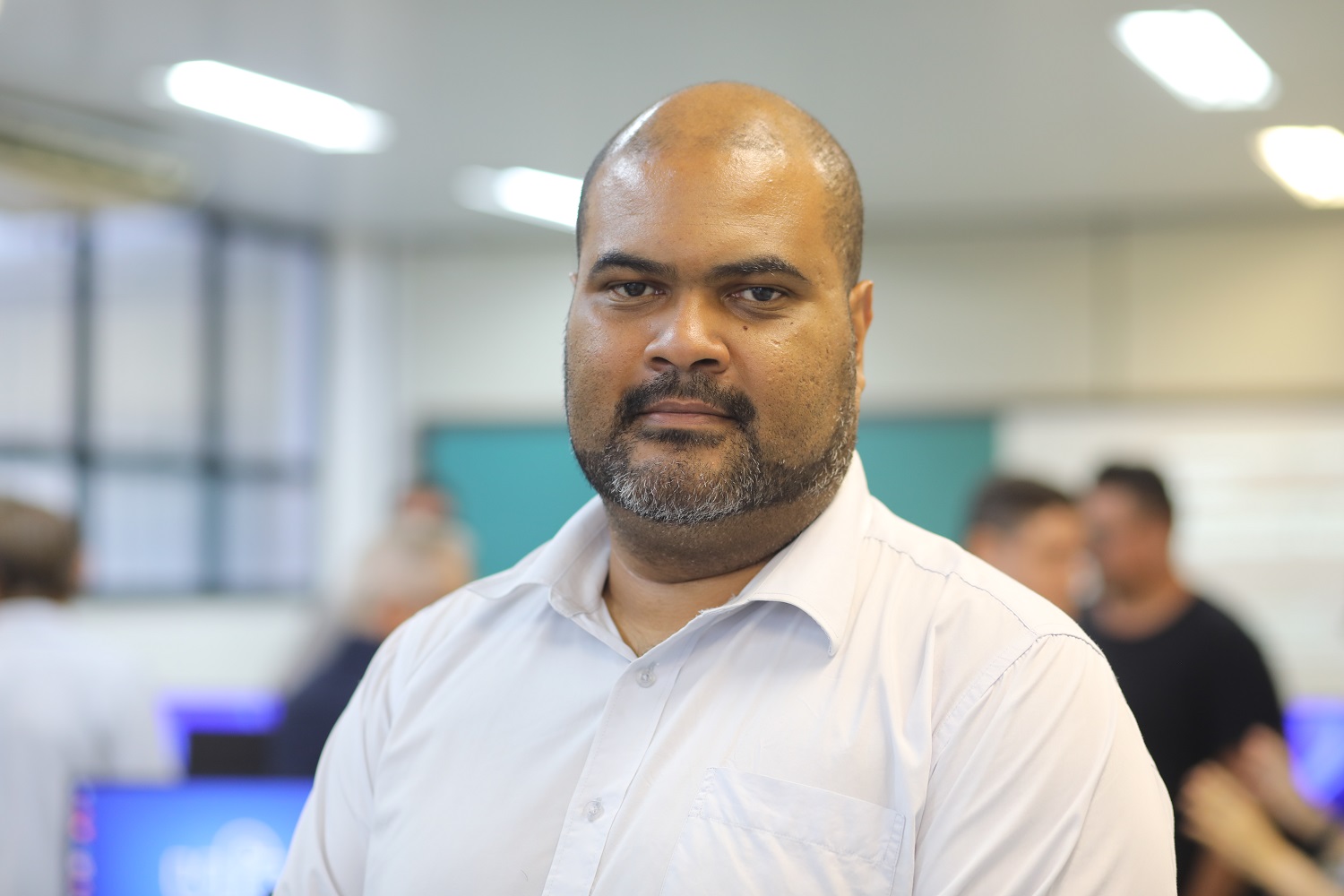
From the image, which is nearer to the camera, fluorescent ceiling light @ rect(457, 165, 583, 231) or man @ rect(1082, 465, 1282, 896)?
man @ rect(1082, 465, 1282, 896)

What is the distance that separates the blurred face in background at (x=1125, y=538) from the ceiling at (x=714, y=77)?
136cm

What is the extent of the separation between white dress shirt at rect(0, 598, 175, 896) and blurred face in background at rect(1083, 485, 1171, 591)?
2.14 m

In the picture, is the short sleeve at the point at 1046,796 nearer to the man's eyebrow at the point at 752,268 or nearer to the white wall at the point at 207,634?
the man's eyebrow at the point at 752,268

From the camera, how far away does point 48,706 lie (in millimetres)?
2645

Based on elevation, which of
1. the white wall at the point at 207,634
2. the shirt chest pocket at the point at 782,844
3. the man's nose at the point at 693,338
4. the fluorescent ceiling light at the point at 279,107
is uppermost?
the fluorescent ceiling light at the point at 279,107

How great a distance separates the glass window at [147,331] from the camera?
5902 mm

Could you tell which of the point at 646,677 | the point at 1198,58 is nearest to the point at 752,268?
the point at 646,677

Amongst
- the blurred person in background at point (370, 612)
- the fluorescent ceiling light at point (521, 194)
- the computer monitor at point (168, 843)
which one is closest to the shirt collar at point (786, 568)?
the computer monitor at point (168, 843)

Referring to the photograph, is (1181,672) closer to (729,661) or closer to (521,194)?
(729,661)

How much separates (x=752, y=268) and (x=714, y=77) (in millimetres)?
3417

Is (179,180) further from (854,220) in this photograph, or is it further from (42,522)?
(854,220)

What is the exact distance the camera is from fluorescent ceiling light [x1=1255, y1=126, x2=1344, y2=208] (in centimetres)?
490

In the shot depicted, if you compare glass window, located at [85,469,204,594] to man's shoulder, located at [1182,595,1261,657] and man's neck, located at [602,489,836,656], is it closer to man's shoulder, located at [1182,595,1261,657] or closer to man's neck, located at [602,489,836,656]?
man's shoulder, located at [1182,595,1261,657]

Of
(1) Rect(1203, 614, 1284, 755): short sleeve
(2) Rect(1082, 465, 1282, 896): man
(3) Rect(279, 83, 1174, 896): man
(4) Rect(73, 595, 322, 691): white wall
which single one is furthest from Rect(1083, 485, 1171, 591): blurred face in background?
(4) Rect(73, 595, 322, 691): white wall
